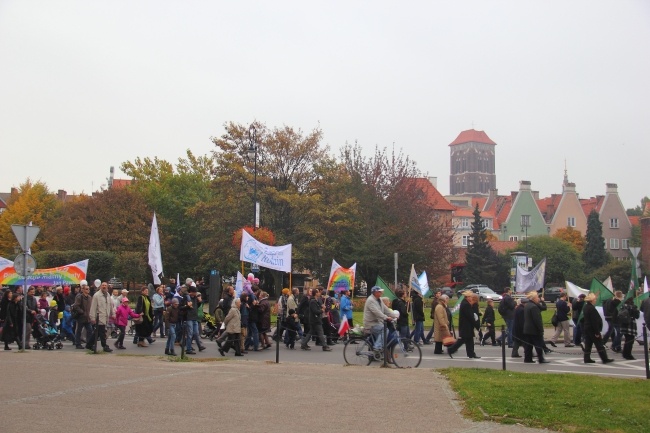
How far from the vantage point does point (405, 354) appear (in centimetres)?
1647

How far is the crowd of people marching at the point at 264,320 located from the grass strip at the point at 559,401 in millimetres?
3975

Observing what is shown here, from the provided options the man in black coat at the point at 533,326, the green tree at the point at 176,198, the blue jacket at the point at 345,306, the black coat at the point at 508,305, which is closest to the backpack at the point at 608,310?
the black coat at the point at 508,305

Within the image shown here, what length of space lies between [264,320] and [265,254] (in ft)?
21.3

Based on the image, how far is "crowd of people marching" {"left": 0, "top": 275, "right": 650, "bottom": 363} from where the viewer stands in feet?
58.2

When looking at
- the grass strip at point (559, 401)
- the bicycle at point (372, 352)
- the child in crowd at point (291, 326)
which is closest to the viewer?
the grass strip at point (559, 401)

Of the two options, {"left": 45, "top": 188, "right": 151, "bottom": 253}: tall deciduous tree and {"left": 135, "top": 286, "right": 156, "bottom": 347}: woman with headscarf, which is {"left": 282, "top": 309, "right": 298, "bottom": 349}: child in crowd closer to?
{"left": 135, "top": 286, "right": 156, "bottom": 347}: woman with headscarf

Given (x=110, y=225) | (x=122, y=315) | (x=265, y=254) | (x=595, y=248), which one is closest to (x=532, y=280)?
(x=265, y=254)

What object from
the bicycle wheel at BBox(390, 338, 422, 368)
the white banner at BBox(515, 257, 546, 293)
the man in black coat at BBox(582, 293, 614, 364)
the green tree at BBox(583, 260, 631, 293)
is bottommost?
the bicycle wheel at BBox(390, 338, 422, 368)

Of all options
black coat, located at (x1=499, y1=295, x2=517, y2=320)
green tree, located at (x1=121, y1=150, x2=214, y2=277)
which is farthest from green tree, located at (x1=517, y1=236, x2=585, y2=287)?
black coat, located at (x1=499, y1=295, x2=517, y2=320)

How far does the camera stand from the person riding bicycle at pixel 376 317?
16.0 m

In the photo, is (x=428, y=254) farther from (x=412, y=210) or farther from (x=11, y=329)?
(x=11, y=329)

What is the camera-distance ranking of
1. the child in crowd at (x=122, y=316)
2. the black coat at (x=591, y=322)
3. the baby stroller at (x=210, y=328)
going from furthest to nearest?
1. the baby stroller at (x=210, y=328)
2. the child in crowd at (x=122, y=316)
3. the black coat at (x=591, y=322)

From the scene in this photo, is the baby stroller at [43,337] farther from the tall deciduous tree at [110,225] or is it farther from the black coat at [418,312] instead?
the tall deciduous tree at [110,225]

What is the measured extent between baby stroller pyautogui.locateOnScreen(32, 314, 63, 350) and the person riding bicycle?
9.51 m
